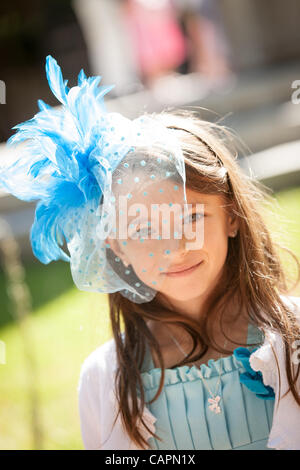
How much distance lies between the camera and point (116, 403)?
131 centimetres

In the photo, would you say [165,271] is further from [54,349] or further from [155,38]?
[155,38]

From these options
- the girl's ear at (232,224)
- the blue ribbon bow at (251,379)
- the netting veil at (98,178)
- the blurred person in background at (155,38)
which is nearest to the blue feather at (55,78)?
the netting veil at (98,178)

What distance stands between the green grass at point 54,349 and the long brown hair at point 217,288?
4.0 inches

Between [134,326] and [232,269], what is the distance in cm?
27

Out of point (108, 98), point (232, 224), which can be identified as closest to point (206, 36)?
point (108, 98)

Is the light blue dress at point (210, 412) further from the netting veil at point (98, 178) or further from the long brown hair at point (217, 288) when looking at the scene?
the netting veil at point (98, 178)

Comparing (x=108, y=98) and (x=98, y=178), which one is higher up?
(x=108, y=98)

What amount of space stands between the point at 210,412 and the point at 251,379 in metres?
0.13

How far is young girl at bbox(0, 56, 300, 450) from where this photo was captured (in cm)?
111

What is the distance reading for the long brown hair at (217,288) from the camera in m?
1.20

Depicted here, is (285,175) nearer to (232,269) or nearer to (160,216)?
(232,269)

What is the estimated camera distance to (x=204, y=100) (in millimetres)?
4492

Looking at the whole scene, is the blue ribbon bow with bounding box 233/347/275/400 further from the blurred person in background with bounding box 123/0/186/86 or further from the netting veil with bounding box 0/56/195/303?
the blurred person in background with bounding box 123/0/186/86

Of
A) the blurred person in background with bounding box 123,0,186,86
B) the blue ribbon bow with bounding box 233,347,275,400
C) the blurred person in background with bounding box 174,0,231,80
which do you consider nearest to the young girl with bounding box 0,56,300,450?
the blue ribbon bow with bounding box 233,347,275,400
